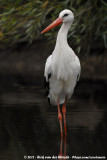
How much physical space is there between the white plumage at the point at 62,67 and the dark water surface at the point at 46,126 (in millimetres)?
630

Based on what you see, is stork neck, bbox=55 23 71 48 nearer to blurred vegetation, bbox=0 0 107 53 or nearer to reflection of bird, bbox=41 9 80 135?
reflection of bird, bbox=41 9 80 135

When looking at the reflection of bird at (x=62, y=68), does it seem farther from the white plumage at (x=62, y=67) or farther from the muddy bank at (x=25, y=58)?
the muddy bank at (x=25, y=58)

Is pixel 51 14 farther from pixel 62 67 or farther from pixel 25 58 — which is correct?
pixel 25 58

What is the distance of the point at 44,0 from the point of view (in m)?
12.7

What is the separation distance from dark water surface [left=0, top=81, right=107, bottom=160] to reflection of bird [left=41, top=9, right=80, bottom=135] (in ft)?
1.80

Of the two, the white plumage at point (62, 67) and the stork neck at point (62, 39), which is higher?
the stork neck at point (62, 39)

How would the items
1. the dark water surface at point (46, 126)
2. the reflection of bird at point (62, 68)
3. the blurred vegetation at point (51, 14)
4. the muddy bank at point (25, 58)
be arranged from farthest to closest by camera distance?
the muddy bank at point (25, 58) → the blurred vegetation at point (51, 14) → the reflection of bird at point (62, 68) → the dark water surface at point (46, 126)

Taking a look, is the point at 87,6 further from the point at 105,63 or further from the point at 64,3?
the point at 105,63

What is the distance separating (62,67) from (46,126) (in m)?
1.06

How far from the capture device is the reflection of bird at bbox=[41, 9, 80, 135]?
27.1 ft

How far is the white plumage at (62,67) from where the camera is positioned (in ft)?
27.1

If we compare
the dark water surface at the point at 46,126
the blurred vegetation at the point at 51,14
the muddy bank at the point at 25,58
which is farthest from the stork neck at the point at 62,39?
the muddy bank at the point at 25,58

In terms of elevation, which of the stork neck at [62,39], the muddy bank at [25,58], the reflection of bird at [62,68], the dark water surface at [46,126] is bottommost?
the muddy bank at [25,58]

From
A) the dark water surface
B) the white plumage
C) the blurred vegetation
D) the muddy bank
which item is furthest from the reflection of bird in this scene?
the muddy bank
